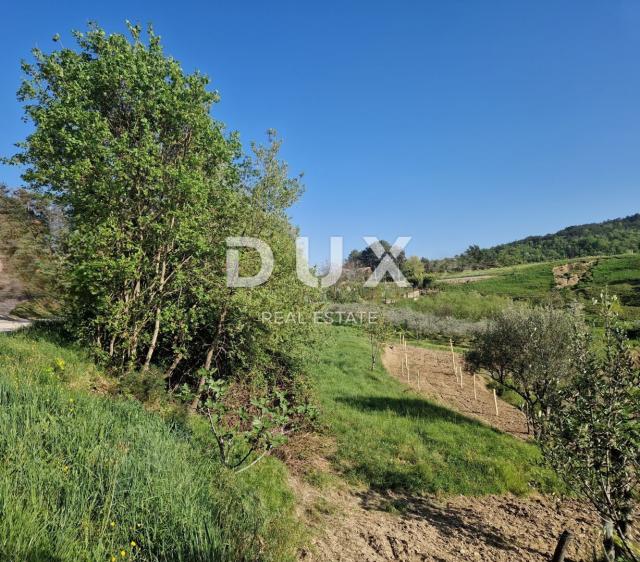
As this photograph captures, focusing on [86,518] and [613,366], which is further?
[613,366]

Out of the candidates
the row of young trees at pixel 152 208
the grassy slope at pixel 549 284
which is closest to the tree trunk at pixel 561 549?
the row of young trees at pixel 152 208

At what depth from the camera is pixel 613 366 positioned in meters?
5.56

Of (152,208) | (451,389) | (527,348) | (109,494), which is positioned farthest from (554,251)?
(109,494)

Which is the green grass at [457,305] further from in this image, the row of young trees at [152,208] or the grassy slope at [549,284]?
the row of young trees at [152,208]

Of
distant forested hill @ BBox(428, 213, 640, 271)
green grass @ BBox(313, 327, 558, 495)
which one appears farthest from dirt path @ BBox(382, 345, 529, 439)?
distant forested hill @ BBox(428, 213, 640, 271)

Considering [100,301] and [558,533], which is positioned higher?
[100,301]

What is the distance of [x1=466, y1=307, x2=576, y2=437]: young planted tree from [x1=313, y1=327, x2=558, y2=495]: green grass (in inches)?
64.1

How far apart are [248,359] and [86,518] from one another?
823 cm

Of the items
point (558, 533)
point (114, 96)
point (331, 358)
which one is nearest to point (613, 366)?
point (558, 533)

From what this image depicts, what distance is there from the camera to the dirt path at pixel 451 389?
1523 cm

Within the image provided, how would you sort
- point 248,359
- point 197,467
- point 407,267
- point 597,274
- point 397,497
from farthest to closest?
point 407,267 → point 597,274 → point 248,359 → point 397,497 → point 197,467

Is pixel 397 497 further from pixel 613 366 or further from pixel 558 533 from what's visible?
pixel 613 366

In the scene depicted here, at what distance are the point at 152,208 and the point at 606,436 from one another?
37.5 feet

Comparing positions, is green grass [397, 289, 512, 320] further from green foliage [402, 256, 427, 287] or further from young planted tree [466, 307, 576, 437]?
young planted tree [466, 307, 576, 437]
